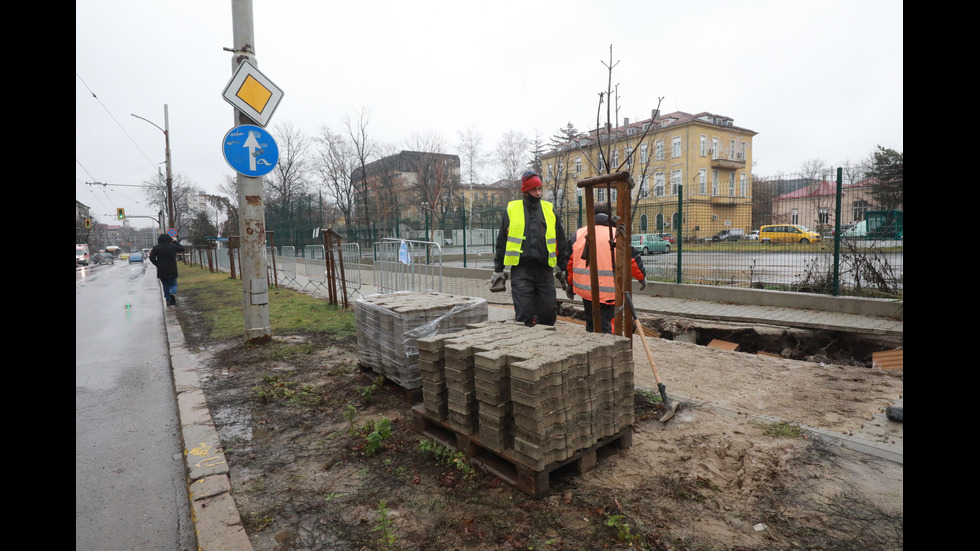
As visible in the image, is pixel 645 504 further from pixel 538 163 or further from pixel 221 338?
pixel 538 163

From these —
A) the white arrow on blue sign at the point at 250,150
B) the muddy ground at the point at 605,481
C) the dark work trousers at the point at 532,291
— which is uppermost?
the white arrow on blue sign at the point at 250,150

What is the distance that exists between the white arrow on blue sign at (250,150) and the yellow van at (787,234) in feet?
28.2

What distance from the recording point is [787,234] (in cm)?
907

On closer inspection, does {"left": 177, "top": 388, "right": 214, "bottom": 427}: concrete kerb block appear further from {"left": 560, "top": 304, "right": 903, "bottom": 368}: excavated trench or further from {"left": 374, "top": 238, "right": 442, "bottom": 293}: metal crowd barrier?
{"left": 560, "top": 304, "right": 903, "bottom": 368}: excavated trench

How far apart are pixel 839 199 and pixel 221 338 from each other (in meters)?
10.7

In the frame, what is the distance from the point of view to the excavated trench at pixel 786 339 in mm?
6953

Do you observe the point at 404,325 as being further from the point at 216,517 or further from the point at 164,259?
the point at 164,259

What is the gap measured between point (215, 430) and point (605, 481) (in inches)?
125

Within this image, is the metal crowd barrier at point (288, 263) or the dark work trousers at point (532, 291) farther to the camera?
the metal crowd barrier at point (288, 263)

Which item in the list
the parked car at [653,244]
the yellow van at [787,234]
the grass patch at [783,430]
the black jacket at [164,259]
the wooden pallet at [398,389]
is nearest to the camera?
the grass patch at [783,430]

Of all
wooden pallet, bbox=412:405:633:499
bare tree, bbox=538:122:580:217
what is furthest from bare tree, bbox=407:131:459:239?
wooden pallet, bbox=412:405:633:499

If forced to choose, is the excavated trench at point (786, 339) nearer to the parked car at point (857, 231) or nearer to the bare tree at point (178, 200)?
the parked car at point (857, 231)

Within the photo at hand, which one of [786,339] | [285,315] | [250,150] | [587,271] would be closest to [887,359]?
[786,339]

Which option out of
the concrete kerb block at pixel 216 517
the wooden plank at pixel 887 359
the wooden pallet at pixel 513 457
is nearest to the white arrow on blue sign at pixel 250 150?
the concrete kerb block at pixel 216 517
